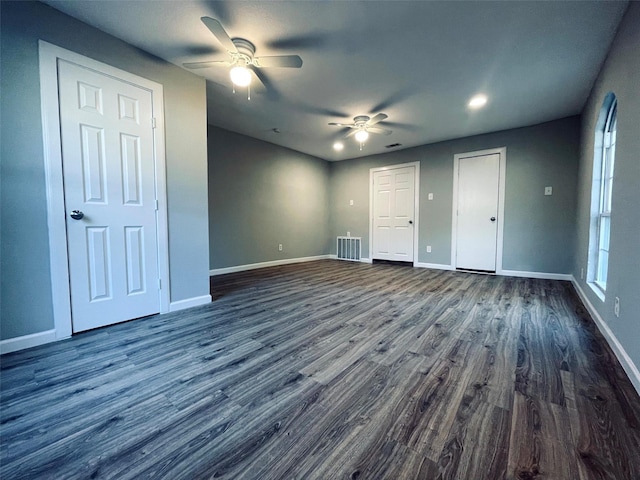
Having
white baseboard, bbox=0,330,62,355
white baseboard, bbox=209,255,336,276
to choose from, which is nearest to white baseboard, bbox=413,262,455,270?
white baseboard, bbox=209,255,336,276

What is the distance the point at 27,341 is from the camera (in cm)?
183

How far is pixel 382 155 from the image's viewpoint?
5711mm

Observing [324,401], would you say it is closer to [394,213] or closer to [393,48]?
[393,48]

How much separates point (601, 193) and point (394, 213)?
3.26 metres

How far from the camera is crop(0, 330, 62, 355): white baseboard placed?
174 cm

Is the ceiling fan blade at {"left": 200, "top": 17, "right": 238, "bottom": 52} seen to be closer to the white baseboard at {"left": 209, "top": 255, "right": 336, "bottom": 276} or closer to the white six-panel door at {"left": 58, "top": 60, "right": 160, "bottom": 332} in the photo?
the white six-panel door at {"left": 58, "top": 60, "right": 160, "bottom": 332}

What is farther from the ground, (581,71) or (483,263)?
(581,71)

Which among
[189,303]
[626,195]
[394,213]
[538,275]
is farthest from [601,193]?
[189,303]

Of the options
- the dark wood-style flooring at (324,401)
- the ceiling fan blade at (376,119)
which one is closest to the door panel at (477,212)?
the ceiling fan blade at (376,119)

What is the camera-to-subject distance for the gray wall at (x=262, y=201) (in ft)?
14.5

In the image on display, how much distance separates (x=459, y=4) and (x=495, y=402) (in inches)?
98.3

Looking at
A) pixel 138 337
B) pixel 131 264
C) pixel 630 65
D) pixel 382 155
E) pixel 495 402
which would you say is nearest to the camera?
pixel 495 402

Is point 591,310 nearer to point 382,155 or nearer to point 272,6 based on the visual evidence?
point 272,6

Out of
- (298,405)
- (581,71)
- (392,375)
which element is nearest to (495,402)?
(392,375)
